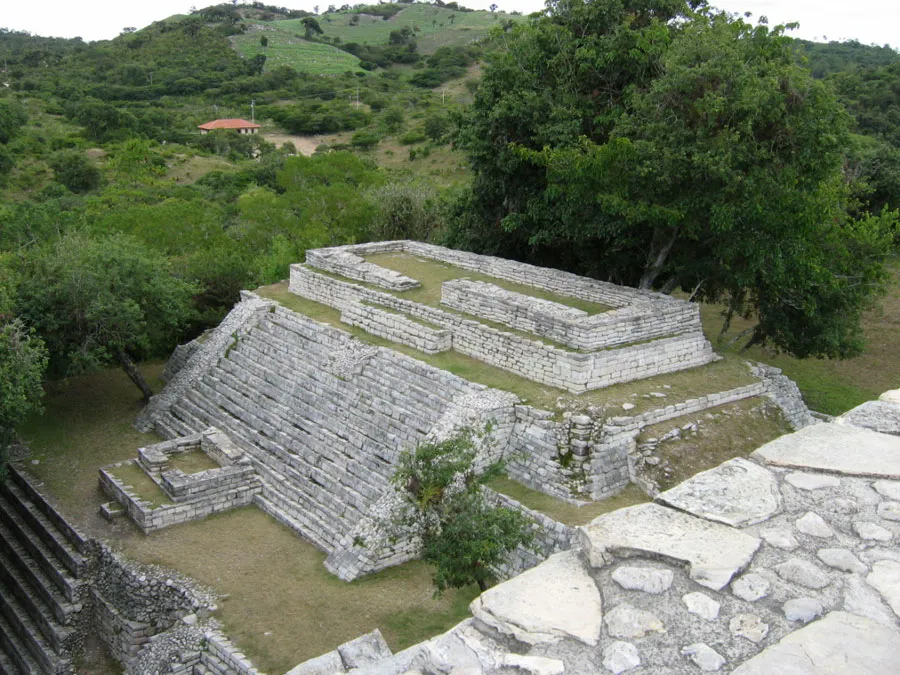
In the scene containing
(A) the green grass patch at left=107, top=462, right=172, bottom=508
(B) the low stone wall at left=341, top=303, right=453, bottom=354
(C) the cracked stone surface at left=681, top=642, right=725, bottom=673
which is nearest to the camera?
(C) the cracked stone surface at left=681, top=642, right=725, bottom=673

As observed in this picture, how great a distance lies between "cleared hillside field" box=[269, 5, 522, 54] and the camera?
90.9 m

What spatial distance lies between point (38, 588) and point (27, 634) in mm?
616

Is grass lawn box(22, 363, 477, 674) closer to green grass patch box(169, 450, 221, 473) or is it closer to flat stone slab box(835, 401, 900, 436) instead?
green grass patch box(169, 450, 221, 473)

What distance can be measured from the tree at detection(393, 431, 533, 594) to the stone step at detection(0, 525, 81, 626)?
504 cm

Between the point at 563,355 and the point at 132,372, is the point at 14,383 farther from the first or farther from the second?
the point at 563,355

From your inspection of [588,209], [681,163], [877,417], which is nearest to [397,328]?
[588,209]

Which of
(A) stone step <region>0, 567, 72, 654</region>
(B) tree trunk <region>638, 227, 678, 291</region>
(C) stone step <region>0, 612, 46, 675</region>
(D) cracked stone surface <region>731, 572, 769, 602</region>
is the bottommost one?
(C) stone step <region>0, 612, 46, 675</region>

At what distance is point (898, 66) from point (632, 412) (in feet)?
154

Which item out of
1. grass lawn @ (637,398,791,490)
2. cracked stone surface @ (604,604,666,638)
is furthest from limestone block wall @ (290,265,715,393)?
cracked stone surface @ (604,604,666,638)

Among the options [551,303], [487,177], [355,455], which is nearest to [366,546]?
[355,455]

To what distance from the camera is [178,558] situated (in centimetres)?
965

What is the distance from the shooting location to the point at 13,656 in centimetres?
1012

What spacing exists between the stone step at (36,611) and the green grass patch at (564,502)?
5.70 m

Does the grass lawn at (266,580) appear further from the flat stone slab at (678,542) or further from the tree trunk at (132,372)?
the flat stone slab at (678,542)
